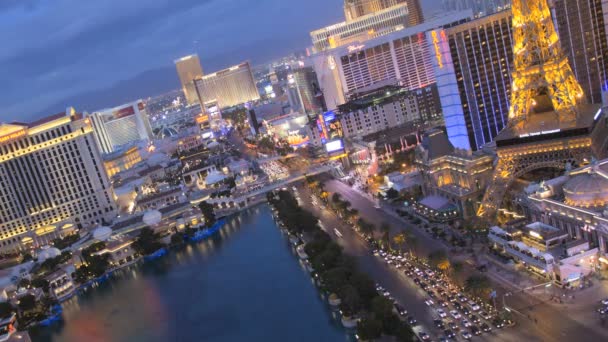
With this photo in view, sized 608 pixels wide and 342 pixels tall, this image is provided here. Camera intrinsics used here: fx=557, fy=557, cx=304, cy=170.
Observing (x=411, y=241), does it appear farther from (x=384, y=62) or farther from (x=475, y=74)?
(x=384, y=62)

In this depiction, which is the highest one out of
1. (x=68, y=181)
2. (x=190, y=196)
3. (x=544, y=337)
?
(x=68, y=181)

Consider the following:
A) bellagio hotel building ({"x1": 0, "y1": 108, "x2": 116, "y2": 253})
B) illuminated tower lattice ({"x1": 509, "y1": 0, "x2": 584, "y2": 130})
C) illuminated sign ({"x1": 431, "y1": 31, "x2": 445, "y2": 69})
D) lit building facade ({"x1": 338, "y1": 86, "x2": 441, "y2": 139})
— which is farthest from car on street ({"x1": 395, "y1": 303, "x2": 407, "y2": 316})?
bellagio hotel building ({"x1": 0, "y1": 108, "x2": 116, "y2": 253})

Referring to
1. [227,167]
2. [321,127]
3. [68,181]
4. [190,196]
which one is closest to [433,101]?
[321,127]

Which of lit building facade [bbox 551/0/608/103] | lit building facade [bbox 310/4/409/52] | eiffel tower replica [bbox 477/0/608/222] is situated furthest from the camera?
lit building facade [bbox 310/4/409/52]

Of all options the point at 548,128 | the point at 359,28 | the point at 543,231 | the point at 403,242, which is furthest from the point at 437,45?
the point at 359,28

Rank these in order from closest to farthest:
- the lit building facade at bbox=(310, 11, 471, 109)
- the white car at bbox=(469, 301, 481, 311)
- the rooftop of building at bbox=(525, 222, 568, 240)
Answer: the white car at bbox=(469, 301, 481, 311)
the rooftop of building at bbox=(525, 222, 568, 240)
the lit building facade at bbox=(310, 11, 471, 109)

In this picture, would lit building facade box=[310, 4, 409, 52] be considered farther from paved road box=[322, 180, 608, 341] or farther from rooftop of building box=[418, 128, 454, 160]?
paved road box=[322, 180, 608, 341]

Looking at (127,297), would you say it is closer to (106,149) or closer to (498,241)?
(498,241)
